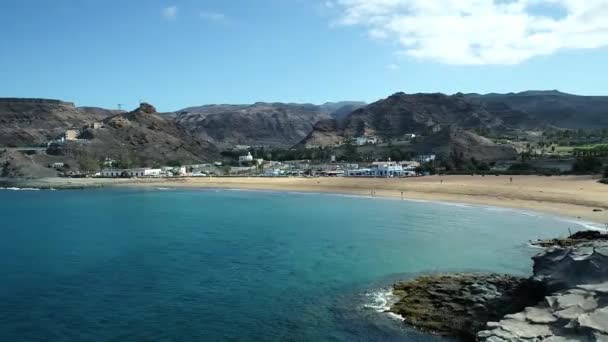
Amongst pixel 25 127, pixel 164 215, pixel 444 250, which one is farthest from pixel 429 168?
pixel 25 127

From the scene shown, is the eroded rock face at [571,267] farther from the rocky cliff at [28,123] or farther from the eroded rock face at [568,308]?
the rocky cliff at [28,123]

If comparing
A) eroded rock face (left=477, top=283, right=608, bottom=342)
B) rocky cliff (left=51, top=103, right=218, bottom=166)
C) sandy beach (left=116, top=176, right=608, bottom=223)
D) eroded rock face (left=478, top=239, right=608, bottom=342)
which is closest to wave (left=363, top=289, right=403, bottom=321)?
eroded rock face (left=477, top=283, right=608, bottom=342)

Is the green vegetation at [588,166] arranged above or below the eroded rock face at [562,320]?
above

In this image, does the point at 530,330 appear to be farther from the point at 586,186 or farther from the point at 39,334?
the point at 586,186

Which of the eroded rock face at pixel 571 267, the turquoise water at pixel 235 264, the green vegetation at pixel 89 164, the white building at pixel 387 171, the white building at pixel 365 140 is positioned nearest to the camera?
the eroded rock face at pixel 571 267

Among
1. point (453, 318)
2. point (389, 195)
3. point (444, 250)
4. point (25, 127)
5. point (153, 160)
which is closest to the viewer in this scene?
point (453, 318)

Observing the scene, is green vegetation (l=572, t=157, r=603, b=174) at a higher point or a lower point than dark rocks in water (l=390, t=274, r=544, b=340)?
higher

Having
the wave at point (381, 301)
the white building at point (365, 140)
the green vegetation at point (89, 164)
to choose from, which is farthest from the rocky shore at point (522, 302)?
the white building at point (365, 140)

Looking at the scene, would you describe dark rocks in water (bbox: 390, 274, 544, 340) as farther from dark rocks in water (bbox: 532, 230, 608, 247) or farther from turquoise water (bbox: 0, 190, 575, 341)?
dark rocks in water (bbox: 532, 230, 608, 247)
